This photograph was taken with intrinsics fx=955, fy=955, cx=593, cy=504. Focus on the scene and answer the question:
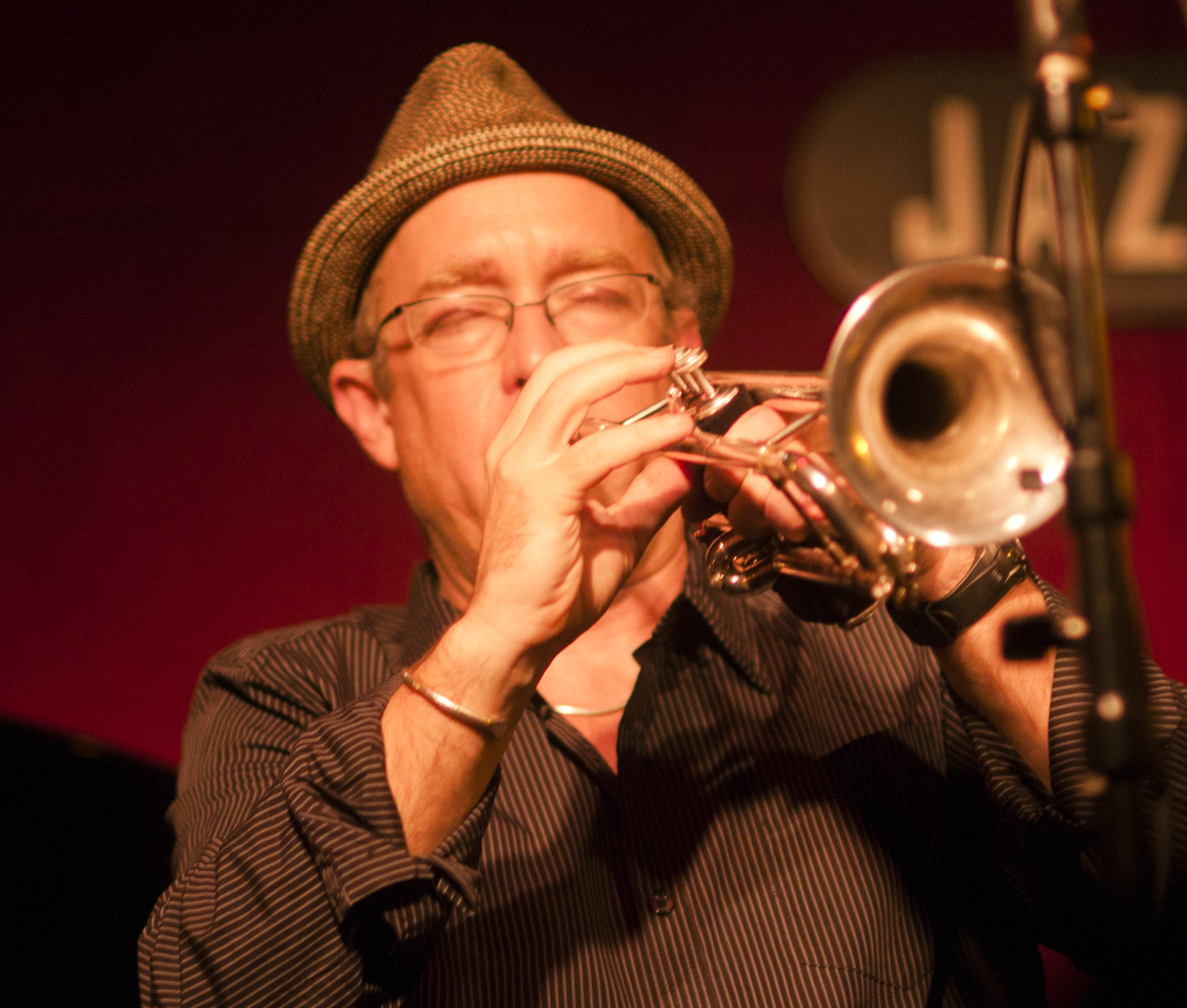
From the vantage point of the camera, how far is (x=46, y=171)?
308 centimetres

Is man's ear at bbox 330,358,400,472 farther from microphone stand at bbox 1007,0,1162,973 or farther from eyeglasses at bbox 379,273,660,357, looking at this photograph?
microphone stand at bbox 1007,0,1162,973

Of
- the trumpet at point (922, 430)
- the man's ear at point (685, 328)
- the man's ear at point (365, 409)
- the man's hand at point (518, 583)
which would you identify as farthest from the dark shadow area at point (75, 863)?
the trumpet at point (922, 430)

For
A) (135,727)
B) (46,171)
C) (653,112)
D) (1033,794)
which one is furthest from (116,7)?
(1033,794)

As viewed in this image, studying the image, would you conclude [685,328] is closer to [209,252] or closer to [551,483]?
[551,483]

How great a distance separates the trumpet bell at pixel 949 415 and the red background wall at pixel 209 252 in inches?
85.1

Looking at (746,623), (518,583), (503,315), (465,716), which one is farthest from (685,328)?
(465,716)

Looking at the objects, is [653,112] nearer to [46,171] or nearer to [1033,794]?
[46,171]

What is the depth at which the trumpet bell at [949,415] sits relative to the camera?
108 centimetres

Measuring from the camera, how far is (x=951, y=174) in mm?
3078

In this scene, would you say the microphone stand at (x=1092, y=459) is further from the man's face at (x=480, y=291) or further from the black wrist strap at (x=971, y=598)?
the man's face at (x=480, y=291)

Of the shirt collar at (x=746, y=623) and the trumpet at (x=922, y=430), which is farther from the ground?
the trumpet at (x=922, y=430)

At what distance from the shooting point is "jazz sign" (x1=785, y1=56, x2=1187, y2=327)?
308 cm

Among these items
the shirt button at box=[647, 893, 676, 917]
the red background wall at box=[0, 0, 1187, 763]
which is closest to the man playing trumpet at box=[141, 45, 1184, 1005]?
the shirt button at box=[647, 893, 676, 917]

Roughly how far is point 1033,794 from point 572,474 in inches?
33.8
